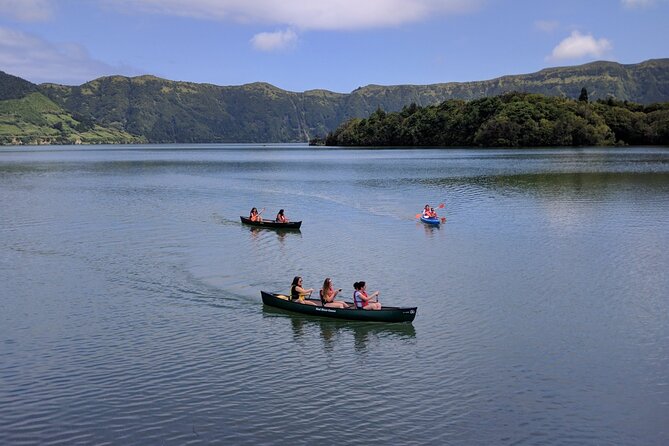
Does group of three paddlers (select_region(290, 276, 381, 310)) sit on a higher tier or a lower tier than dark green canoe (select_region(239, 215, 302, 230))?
lower

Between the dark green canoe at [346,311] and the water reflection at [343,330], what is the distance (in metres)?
0.25

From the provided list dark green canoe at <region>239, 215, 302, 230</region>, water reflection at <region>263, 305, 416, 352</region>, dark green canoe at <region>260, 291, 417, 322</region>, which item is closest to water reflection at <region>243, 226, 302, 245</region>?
dark green canoe at <region>239, 215, 302, 230</region>

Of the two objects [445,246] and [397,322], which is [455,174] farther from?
[397,322]

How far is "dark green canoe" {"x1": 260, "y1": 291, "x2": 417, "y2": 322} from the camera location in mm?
27953

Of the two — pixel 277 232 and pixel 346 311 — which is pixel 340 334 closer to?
pixel 346 311

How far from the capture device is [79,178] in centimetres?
12125

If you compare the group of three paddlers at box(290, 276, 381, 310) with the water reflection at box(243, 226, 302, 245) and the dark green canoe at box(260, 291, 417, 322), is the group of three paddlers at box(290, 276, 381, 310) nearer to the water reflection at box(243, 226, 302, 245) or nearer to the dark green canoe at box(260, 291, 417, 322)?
the dark green canoe at box(260, 291, 417, 322)

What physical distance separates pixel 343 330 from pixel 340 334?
54 centimetres

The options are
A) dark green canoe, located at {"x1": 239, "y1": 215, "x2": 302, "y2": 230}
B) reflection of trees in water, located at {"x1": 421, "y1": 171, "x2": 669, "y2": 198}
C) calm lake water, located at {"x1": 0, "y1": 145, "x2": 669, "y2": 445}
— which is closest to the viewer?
calm lake water, located at {"x1": 0, "y1": 145, "x2": 669, "y2": 445}

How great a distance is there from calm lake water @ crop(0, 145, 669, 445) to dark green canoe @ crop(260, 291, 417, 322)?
0.42 metres

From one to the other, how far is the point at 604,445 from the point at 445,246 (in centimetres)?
3021

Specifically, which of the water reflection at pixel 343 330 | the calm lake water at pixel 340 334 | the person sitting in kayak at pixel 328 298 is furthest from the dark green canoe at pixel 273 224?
the person sitting in kayak at pixel 328 298

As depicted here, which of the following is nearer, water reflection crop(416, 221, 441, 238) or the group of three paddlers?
the group of three paddlers

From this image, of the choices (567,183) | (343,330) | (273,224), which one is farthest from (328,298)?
(567,183)
